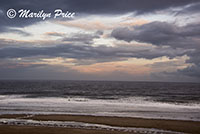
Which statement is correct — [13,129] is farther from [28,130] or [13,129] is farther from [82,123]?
[82,123]

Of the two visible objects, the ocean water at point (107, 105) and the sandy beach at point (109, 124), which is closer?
the sandy beach at point (109, 124)

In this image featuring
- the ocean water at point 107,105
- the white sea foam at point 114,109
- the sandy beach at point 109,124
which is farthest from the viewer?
the ocean water at point 107,105

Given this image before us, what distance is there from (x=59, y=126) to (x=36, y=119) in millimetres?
6152

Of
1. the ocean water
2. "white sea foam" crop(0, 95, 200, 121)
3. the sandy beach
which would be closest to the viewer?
the sandy beach

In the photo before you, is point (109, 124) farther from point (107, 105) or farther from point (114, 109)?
point (107, 105)

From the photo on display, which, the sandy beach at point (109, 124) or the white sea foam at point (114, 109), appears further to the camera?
the white sea foam at point (114, 109)

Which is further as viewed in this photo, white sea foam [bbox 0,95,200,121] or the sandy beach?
white sea foam [bbox 0,95,200,121]

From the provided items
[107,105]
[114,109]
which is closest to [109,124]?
[114,109]

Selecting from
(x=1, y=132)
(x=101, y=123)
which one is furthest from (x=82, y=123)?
(x=1, y=132)

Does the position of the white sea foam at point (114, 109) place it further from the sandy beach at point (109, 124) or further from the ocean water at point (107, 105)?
the sandy beach at point (109, 124)

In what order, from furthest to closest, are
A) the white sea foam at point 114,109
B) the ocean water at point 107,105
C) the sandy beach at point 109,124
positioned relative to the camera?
1. the ocean water at point 107,105
2. the white sea foam at point 114,109
3. the sandy beach at point 109,124

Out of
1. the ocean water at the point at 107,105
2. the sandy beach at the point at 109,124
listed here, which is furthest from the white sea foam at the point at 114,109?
the sandy beach at the point at 109,124

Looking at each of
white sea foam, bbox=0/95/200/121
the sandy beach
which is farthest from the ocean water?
the sandy beach

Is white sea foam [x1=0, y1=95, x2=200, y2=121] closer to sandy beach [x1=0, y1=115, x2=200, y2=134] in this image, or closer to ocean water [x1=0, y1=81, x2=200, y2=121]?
ocean water [x1=0, y1=81, x2=200, y2=121]
